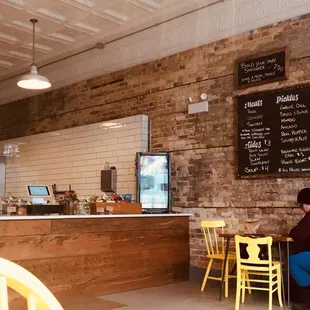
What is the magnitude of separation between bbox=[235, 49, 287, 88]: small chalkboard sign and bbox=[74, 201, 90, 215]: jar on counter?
2.80 meters

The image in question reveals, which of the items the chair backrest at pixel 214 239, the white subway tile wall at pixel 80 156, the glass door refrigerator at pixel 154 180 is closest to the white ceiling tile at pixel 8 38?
the white subway tile wall at pixel 80 156

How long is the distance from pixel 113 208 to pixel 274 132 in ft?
8.10

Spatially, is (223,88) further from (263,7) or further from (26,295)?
(26,295)

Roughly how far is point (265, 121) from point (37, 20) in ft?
13.6

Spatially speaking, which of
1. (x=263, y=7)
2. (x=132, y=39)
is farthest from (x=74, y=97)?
(x=263, y=7)

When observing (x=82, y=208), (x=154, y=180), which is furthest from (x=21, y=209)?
(x=154, y=180)

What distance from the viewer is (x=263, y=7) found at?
6590 mm

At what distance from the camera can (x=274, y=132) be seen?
6.46 meters

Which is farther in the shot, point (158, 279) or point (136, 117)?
point (136, 117)

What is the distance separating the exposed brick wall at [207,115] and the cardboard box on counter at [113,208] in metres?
1.18

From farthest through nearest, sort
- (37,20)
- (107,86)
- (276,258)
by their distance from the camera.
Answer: (107,86) < (37,20) < (276,258)

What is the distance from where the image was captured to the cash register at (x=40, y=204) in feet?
20.3

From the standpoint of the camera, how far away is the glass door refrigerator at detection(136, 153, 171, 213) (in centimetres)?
745

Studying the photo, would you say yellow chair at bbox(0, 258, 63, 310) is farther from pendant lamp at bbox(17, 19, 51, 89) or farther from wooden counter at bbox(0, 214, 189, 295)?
pendant lamp at bbox(17, 19, 51, 89)
